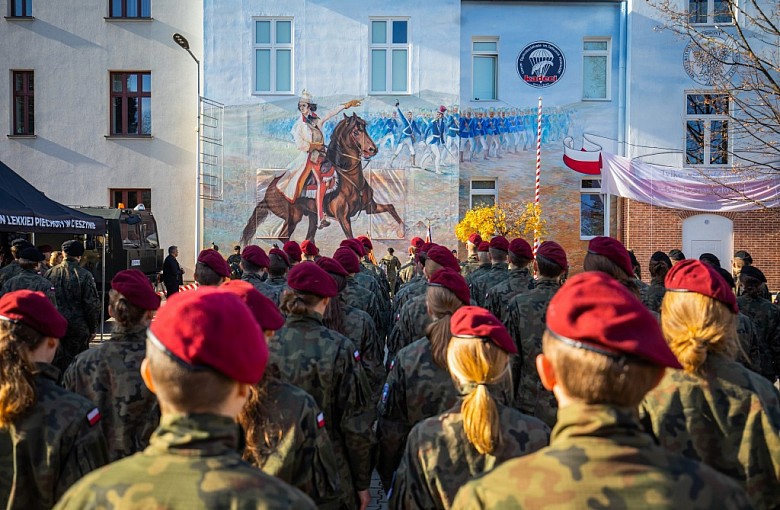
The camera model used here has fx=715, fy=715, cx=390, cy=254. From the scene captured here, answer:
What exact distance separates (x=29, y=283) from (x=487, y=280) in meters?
5.57

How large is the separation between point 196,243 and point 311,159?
4448 millimetres

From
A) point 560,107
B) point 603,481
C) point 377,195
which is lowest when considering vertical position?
point 603,481

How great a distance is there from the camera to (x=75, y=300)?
29.8 feet

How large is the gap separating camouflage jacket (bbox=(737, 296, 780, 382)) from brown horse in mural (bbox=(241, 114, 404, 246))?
51.5ft

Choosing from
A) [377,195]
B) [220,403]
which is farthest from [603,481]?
[377,195]

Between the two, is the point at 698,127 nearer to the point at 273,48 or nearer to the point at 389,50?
Answer: the point at 389,50

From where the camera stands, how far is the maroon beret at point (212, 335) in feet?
5.99

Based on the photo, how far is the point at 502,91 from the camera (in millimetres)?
22797

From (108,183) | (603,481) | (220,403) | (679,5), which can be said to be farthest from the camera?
(108,183)

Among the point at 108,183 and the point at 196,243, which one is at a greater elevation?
the point at 108,183

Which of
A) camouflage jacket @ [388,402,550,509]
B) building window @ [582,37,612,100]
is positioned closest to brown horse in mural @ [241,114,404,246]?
building window @ [582,37,612,100]

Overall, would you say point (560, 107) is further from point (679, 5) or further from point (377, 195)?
point (377, 195)

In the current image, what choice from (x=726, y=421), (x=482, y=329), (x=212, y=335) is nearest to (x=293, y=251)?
(x=482, y=329)

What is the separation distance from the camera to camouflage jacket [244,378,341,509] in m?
2.95
